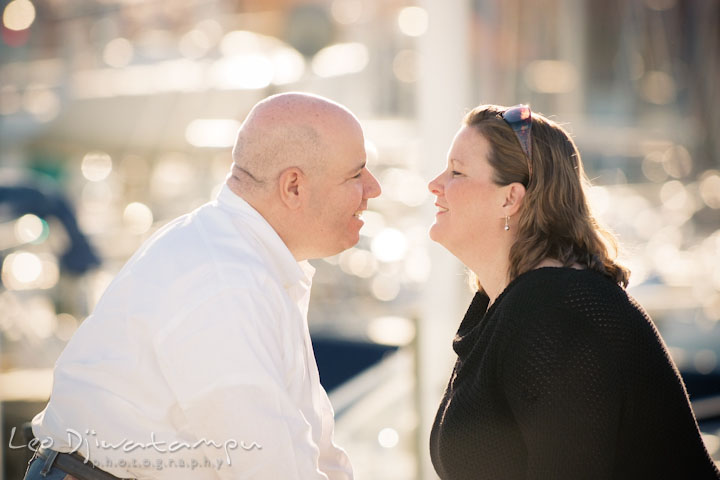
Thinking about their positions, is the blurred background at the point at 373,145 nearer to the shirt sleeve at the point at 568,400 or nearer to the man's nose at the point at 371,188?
the man's nose at the point at 371,188

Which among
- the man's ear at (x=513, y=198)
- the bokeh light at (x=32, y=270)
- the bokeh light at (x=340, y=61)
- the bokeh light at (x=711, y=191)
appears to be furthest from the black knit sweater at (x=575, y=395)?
the bokeh light at (x=340, y=61)

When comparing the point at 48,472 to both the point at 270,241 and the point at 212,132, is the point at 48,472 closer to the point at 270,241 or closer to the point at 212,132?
the point at 270,241

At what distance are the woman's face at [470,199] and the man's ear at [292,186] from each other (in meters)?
0.56

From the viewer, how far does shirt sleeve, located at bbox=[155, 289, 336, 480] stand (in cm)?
193

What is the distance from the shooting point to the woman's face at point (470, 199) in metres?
2.65

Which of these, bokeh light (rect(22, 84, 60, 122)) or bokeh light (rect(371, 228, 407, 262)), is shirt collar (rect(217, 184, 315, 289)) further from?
bokeh light (rect(22, 84, 60, 122))

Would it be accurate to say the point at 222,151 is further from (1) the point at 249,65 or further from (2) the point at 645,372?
(2) the point at 645,372

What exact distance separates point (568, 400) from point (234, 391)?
0.87 meters

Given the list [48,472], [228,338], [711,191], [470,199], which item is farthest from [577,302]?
[711,191]

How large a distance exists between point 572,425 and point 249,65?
13.1m

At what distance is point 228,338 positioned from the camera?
6.42ft

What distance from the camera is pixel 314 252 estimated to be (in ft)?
8.10

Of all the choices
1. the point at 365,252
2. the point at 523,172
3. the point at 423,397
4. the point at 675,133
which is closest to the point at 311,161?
the point at 523,172

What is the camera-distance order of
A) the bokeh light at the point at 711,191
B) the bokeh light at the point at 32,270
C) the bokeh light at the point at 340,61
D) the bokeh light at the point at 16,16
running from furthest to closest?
the bokeh light at the point at 16,16
the bokeh light at the point at 340,61
the bokeh light at the point at 711,191
the bokeh light at the point at 32,270
